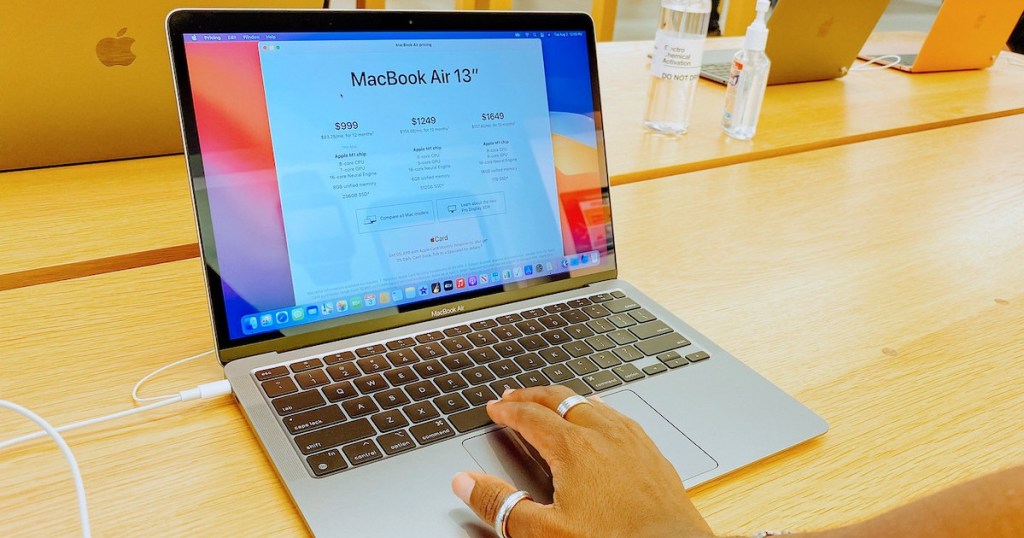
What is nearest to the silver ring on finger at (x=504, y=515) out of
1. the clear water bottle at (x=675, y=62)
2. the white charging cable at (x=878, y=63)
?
the clear water bottle at (x=675, y=62)

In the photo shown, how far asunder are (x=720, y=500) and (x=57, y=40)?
855 millimetres

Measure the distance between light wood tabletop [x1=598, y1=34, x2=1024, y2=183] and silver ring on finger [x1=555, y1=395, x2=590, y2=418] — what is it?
621 millimetres

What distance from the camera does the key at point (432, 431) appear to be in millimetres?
594

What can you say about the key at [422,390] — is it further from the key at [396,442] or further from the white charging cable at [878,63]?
the white charging cable at [878,63]

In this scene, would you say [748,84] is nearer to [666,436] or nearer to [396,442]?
[666,436]

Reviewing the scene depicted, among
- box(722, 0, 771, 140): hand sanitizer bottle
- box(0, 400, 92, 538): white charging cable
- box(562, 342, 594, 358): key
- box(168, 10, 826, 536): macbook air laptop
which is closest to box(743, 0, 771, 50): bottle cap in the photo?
box(722, 0, 771, 140): hand sanitizer bottle

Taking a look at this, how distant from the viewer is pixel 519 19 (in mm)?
788

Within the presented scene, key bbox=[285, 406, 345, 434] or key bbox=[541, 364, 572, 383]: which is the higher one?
key bbox=[285, 406, 345, 434]

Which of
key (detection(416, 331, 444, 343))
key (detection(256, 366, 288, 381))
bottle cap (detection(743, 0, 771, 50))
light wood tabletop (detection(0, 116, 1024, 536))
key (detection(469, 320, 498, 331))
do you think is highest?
bottle cap (detection(743, 0, 771, 50))

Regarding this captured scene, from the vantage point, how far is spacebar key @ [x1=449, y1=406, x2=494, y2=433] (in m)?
0.61

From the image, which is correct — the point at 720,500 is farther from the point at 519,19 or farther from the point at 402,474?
the point at 519,19

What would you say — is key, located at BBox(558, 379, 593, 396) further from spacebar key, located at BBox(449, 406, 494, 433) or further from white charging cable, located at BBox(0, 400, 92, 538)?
white charging cable, located at BBox(0, 400, 92, 538)

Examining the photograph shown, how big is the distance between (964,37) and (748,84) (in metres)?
A: 1.00

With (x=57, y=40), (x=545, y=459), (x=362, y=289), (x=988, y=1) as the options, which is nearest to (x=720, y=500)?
(x=545, y=459)
